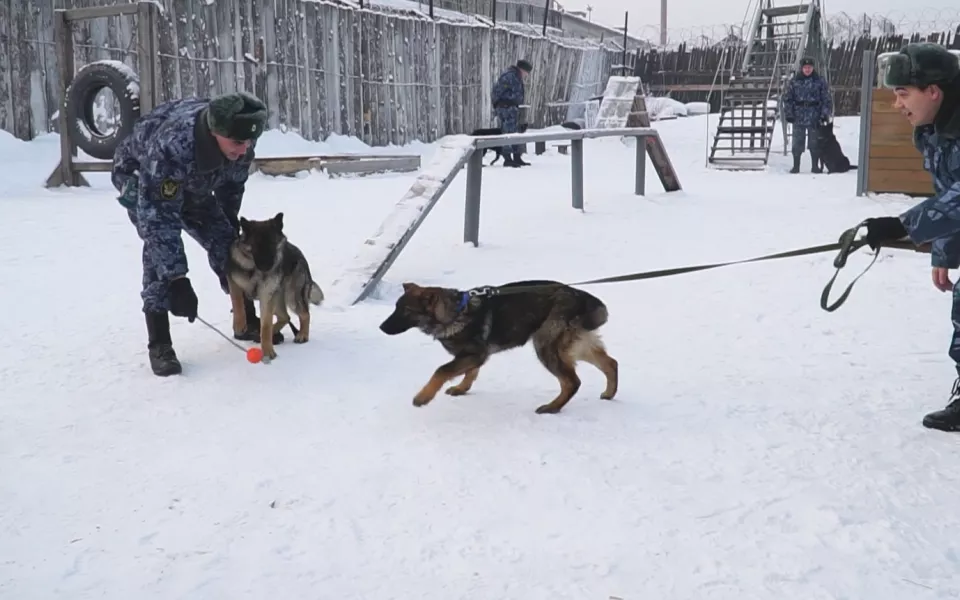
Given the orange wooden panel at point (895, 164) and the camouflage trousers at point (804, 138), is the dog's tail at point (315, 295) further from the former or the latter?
the camouflage trousers at point (804, 138)

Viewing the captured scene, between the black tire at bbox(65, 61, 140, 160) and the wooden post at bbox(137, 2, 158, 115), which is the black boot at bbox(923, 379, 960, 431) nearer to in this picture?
the black tire at bbox(65, 61, 140, 160)

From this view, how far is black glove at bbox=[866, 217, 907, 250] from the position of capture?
3072mm

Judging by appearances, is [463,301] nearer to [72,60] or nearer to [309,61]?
[72,60]

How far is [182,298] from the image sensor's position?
4.20 metres

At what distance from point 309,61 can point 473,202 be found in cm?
891

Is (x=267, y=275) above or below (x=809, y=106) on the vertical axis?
below

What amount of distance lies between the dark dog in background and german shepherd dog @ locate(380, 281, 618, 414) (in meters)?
11.3

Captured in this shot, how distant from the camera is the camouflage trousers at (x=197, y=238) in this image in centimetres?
427

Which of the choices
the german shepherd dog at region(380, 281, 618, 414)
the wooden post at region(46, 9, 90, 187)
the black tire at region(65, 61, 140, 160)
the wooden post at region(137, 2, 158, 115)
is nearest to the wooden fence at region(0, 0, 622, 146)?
the wooden post at region(46, 9, 90, 187)

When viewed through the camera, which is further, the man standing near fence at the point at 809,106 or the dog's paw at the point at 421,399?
the man standing near fence at the point at 809,106

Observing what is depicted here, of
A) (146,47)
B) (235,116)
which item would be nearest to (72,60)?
(146,47)

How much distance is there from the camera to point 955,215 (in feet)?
9.64

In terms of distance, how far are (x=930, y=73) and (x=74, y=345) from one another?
4.33 meters

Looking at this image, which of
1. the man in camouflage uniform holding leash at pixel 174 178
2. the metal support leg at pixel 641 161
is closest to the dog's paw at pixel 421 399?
the man in camouflage uniform holding leash at pixel 174 178
